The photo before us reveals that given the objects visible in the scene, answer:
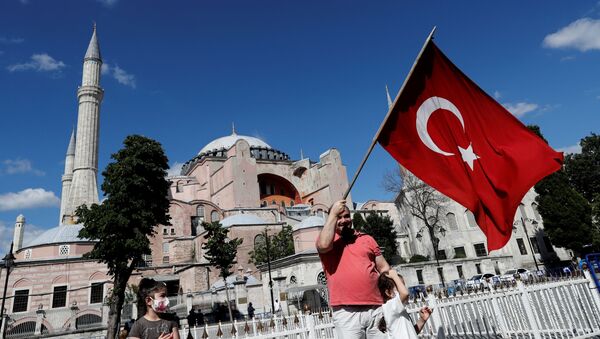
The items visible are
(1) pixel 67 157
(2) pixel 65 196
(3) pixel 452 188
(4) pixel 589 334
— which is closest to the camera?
(3) pixel 452 188

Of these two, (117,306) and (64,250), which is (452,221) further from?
(64,250)

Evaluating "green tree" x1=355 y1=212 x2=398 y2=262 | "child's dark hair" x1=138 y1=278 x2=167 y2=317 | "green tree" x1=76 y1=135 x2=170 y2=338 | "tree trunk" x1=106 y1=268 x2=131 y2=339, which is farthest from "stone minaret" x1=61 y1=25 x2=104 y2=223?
"child's dark hair" x1=138 y1=278 x2=167 y2=317

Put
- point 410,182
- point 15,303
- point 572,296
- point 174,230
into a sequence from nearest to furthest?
1. point 572,296
2. point 15,303
3. point 410,182
4. point 174,230

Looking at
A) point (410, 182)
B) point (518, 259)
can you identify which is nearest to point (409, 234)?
point (410, 182)

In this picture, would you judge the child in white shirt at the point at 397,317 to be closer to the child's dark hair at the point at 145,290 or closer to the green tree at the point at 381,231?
the child's dark hair at the point at 145,290

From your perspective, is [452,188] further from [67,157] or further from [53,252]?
[67,157]

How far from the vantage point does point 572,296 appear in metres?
6.36

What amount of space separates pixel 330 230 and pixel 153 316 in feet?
5.52

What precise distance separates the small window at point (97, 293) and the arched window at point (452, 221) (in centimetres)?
2906

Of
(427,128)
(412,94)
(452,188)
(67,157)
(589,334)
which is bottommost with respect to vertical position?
(589,334)

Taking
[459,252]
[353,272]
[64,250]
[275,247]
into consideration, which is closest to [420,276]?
[459,252]

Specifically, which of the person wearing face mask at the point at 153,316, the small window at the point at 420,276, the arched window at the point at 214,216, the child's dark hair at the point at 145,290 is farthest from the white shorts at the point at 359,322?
the arched window at the point at 214,216

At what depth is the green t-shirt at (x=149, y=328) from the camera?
2904 millimetres

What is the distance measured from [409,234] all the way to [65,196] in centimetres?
4134
